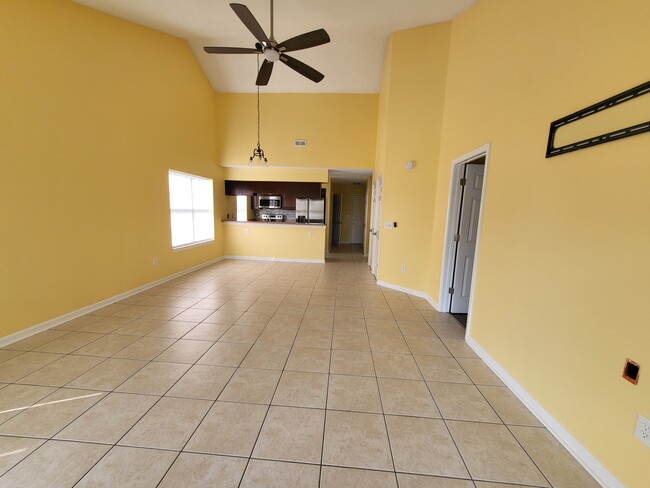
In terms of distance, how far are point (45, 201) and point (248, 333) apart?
2.48 metres

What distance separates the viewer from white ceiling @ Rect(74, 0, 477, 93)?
348 cm

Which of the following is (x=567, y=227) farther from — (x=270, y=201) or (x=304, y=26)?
(x=270, y=201)

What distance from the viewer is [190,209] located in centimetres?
552

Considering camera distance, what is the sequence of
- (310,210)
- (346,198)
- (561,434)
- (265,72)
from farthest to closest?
1. (346,198)
2. (310,210)
3. (265,72)
4. (561,434)

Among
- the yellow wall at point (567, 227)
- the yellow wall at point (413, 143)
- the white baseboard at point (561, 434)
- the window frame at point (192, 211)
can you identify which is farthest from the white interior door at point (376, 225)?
the window frame at point (192, 211)

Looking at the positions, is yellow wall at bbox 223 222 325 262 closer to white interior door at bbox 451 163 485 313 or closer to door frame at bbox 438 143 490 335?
door frame at bbox 438 143 490 335

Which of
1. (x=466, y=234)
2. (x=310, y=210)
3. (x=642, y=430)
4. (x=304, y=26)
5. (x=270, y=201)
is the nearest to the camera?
(x=642, y=430)

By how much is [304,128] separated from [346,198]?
4.37 m

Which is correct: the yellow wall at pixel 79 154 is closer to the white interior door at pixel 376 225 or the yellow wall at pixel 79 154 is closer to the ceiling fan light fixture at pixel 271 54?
the ceiling fan light fixture at pixel 271 54

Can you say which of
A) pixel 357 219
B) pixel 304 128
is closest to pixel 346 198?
pixel 357 219

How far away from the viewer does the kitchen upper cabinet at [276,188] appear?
675 cm

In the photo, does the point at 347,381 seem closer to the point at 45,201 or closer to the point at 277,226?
the point at 45,201

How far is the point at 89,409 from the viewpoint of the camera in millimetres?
1743

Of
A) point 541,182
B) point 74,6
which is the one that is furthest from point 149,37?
point 541,182
